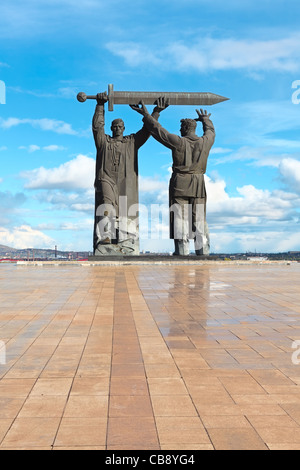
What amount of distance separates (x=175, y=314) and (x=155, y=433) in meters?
3.42

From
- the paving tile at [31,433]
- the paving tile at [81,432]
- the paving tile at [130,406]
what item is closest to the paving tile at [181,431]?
the paving tile at [130,406]

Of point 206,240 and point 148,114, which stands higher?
point 148,114

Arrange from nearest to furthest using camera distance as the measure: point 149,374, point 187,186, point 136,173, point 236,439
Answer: point 236,439 → point 149,374 → point 187,186 → point 136,173

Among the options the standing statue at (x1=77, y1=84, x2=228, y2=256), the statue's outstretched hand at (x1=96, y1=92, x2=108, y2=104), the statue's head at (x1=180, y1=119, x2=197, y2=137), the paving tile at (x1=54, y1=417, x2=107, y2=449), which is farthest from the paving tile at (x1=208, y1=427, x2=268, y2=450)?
the statue's outstretched hand at (x1=96, y1=92, x2=108, y2=104)

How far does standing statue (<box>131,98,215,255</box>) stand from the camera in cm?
1698

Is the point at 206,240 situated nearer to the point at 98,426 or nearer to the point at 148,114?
the point at 148,114

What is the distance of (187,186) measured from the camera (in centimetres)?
1700

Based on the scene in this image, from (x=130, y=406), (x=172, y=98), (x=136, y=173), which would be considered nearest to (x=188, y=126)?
(x=172, y=98)

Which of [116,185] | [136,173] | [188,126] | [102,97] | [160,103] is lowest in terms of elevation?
[116,185]

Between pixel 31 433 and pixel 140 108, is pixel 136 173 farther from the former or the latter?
pixel 31 433

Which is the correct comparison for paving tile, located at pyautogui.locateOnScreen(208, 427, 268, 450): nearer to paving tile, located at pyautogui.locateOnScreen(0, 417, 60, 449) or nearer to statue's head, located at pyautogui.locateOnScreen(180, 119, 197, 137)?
paving tile, located at pyautogui.locateOnScreen(0, 417, 60, 449)

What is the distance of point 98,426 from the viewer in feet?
8.73

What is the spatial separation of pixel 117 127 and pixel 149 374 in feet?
48.9

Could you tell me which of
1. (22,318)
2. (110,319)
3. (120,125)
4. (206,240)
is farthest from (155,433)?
(120,125)
